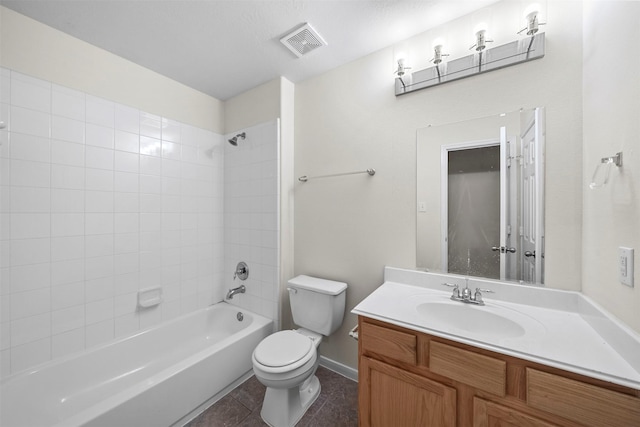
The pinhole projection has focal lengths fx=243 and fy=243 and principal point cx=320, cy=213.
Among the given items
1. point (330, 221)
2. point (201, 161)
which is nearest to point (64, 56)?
point (201, 161)

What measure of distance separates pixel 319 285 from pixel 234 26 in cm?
181

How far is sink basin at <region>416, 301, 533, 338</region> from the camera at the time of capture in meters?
1.12

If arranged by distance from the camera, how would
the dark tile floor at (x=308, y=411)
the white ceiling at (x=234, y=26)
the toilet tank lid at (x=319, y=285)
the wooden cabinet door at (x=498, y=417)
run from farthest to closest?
the toilet tank lid at (x=319, y=285)
the dark tile floor at (x=308, y=411)
the white ceiling at (x=234, y=26)
the wooden cabinet door at (x=498, y=417)

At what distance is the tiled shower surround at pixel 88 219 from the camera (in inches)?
55.4

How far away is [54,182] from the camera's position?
60.2 inches

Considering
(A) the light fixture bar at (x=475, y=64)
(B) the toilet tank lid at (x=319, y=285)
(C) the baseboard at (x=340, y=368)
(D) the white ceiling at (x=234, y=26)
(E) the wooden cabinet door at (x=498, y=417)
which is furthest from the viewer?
(C) the baseboard at (x=340, y=368)

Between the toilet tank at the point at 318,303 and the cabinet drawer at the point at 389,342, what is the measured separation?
521 millimetres

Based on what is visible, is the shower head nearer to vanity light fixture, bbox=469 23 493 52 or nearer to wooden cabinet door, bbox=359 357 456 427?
vanity light fixture, bbox=469 23 493 52

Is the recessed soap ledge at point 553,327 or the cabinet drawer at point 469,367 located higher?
the recessed soap ledge at point 553,327

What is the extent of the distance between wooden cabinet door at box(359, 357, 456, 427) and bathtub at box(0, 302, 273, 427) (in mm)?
1015

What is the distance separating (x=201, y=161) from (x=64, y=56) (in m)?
1.06

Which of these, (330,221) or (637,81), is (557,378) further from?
(330,221)

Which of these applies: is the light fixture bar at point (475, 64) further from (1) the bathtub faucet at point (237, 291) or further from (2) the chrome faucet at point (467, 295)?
(1) the bathtub faucet at point (237, 291)

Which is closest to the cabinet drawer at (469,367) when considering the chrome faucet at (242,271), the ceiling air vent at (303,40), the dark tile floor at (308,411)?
the dark tile floor at (308,411)
